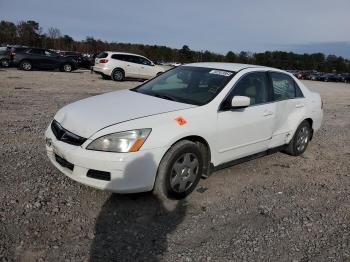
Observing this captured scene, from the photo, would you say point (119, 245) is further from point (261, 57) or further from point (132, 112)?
point (261, 57)

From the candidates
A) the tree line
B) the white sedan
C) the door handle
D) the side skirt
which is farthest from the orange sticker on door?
the tree line

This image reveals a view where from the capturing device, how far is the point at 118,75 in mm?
19641

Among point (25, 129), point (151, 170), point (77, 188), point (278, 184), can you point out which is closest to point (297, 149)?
point (278, 184)

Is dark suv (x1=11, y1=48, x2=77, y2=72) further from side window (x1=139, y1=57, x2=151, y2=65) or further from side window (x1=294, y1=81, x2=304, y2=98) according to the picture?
side window (x1=294, y1=81, x2=304, y2=98)

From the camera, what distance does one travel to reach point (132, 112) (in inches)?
161

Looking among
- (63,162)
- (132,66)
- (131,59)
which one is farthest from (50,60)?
(63,162)

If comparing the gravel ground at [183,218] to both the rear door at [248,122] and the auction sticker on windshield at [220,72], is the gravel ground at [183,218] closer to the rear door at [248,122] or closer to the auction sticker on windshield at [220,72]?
the rear door at [248,122]

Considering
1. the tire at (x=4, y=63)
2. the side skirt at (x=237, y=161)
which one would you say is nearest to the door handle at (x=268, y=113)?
the side skirt at (x=237, y=161)

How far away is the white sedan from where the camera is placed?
148 inches

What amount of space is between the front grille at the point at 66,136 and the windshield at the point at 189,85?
133 cm

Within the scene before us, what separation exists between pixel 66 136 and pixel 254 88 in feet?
8.74

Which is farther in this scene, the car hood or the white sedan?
the car hood

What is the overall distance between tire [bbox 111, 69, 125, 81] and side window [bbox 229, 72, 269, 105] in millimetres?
14920

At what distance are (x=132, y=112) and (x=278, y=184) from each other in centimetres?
233
